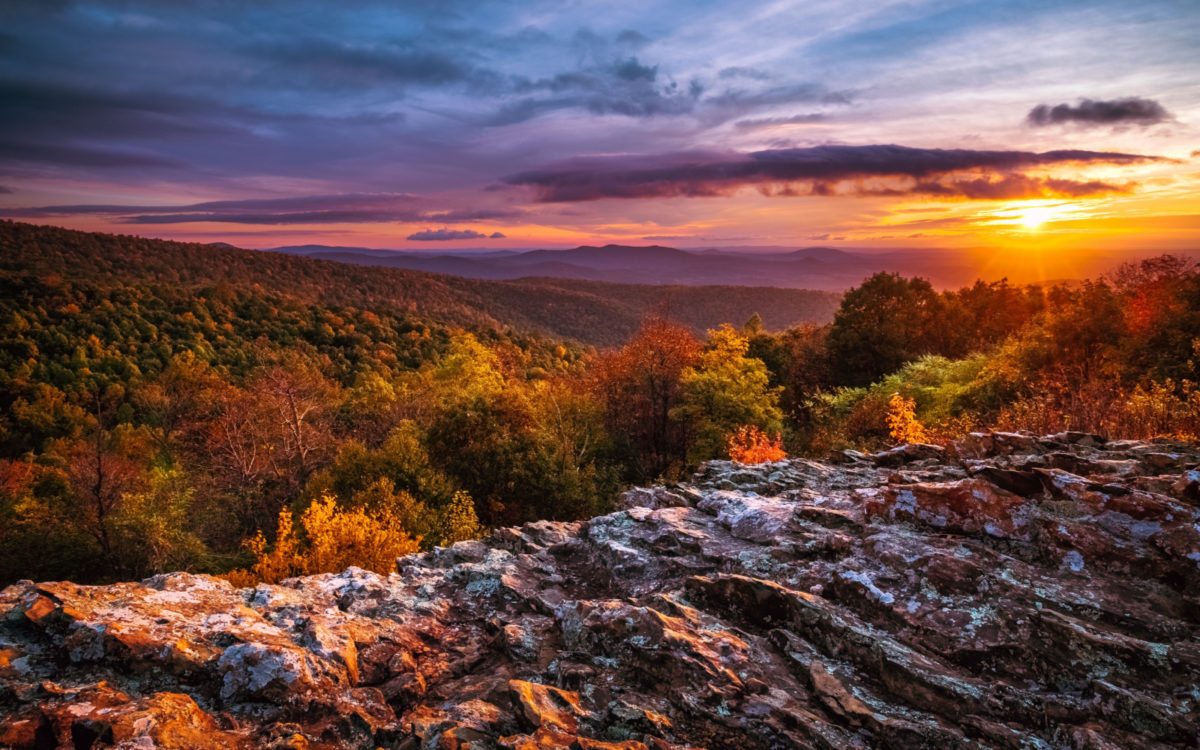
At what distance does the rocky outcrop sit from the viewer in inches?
199

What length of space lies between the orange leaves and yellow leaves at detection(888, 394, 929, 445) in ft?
14.4

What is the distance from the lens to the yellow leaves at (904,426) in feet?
68.9

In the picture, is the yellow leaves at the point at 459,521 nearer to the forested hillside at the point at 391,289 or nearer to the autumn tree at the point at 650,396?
the autumn tree at the point at 650,396

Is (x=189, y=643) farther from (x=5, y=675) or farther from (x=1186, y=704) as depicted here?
(x=1186, y=704)

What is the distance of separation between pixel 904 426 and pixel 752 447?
7.18 metres

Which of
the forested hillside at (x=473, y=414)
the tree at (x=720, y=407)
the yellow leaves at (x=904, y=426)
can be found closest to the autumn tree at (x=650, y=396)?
the forested hillside at (x=473, y=414)

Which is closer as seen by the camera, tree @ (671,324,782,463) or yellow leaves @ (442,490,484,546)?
yellow leaves @ (442,490,484,546)

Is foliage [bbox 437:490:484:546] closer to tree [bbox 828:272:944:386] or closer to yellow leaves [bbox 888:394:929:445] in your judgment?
yellow leaves [bbox 888:394:929:445]

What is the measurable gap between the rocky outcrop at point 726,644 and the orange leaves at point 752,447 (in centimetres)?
1428

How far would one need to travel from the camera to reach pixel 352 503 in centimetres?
2575

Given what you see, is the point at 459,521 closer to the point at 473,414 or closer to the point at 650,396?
the point at 473,414

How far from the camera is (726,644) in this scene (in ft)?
20.7

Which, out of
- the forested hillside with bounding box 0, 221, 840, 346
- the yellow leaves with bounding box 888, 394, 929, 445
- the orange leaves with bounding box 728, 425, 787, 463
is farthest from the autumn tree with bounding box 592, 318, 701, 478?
the forested hillside with bounding box 0, 221, 840, 346

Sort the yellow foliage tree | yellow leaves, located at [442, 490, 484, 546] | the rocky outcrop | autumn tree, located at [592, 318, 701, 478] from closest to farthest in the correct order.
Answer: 1. the rocky outcrop
2. the yellow foliage tree
3. yellow leaves, located at [442, 490, 484, 546]
4. autumn tree, located at [592, 318, 701, 478]
